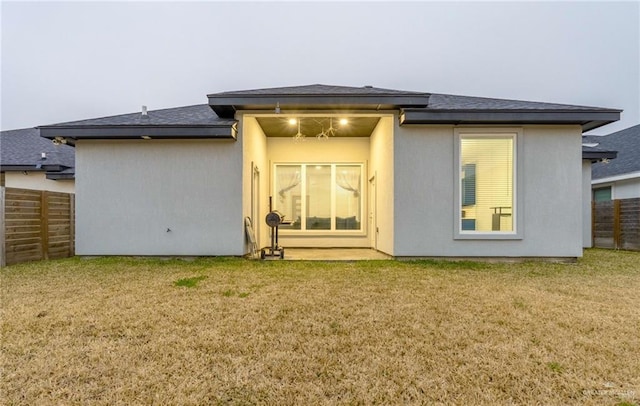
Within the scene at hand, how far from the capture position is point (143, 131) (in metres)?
6.32

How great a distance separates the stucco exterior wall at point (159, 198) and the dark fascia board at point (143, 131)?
0.31 meters

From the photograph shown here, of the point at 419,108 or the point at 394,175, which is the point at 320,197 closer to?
the point at 394,175

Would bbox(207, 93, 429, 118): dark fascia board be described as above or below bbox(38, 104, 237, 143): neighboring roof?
above

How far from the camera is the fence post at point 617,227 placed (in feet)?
29.4

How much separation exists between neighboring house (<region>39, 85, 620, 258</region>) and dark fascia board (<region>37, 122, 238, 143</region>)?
2 centimetres

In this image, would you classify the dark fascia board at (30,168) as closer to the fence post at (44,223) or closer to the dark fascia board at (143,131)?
the fence post at (44,223)

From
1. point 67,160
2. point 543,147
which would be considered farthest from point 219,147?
point 67,160

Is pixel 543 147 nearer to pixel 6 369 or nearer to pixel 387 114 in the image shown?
pixel 387 114

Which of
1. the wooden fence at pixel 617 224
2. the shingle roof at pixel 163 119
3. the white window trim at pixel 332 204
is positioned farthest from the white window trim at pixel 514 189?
the wooden fence at pixel 617 224

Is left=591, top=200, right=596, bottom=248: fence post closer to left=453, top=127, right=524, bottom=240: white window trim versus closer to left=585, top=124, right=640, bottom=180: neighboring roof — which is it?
left=585, top=124, right=640, bottom=180: neighboring roof

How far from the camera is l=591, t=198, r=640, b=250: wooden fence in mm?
8625

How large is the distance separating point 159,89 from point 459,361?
3387 centimetres

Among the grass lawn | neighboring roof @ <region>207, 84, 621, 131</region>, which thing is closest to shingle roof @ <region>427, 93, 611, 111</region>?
neighboring roof @ <region>207, 84, 621, 131</region>

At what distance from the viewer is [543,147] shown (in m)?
6.47
